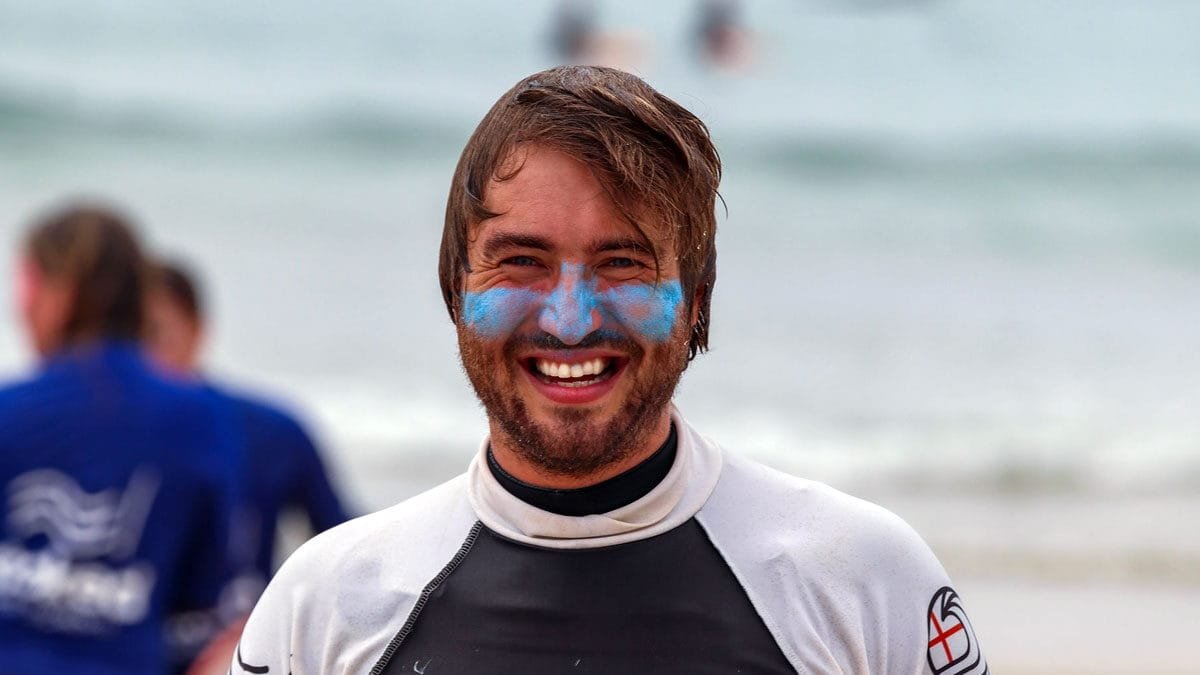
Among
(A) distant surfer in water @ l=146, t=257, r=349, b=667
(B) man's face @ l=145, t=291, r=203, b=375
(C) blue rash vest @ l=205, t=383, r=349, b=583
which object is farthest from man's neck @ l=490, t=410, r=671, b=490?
(B) man's face @ l=145, t=291, r=203, b=375

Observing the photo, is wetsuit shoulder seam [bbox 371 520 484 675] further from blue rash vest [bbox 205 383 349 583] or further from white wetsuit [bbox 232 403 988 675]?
blue rash vest [bbox 205 383 349 583]

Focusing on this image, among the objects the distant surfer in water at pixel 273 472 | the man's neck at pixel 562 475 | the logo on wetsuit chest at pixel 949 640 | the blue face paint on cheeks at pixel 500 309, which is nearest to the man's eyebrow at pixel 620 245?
the blue face paint on cheeks at pixel 500 309

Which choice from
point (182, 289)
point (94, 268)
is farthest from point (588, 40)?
point (94, 268)

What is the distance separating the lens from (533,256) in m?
2.52

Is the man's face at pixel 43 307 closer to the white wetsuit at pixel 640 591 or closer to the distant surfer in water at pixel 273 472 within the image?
the distant surfer in water at pixel 273 472

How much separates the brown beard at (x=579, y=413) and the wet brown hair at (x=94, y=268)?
2391mm

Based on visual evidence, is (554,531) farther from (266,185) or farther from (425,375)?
(266,185)

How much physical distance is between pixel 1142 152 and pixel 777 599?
2127 centimetres

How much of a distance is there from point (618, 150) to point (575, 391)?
1.12 ft

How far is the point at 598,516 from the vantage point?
2533 millimetres

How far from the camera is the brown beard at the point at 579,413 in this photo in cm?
250

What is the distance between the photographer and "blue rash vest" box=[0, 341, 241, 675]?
4387 millimetres

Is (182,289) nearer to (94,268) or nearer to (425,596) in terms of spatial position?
(94,268)

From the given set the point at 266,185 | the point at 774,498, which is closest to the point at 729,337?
the point at 266,185
